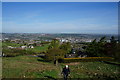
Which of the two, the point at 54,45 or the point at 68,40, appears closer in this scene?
the point at 54,45

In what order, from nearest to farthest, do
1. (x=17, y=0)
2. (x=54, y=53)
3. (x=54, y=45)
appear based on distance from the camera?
1. (x=17, y=0)
2. (x=54, y=53)
3. (x=54, y=45)

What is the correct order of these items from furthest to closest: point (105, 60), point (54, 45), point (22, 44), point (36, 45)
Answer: point (36, 45) → point (22, 44) → point (54, 45) → point (105, 60)

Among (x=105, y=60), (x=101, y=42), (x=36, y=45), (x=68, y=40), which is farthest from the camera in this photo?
(x=36, y=45)

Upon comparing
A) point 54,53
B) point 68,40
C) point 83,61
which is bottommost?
point 83,61

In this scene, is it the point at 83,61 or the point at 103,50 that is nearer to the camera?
the point at 83,61

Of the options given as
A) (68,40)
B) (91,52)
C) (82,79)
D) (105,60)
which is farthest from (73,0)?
(68,40)

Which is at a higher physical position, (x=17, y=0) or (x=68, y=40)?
(x=17, y=0)

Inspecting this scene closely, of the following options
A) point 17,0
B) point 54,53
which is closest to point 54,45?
point 54,53

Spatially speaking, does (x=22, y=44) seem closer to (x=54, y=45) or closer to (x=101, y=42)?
(x=54, y=45)

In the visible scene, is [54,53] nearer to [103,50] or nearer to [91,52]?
[91,52]
